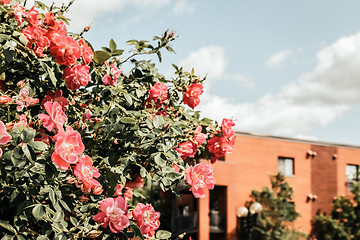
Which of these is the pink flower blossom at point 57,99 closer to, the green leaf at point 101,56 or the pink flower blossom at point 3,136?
the green leaf at point 101,56

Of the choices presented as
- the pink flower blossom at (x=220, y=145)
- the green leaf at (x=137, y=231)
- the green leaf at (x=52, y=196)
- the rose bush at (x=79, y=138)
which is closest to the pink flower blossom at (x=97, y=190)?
the rose bush at (x=79, y=138)

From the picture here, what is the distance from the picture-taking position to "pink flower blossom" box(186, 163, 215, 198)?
4.73 meters

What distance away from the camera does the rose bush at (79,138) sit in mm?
3951

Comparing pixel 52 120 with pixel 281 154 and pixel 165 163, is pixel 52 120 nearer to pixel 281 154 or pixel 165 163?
pixel 165 163

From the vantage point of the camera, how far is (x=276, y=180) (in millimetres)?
28578

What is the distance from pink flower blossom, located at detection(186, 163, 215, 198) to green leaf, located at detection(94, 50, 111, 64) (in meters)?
1.39

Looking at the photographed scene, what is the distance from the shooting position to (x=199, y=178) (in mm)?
4812

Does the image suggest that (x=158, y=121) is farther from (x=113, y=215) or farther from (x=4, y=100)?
(x=4, y=100)

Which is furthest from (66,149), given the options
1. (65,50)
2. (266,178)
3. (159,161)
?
(266,178)

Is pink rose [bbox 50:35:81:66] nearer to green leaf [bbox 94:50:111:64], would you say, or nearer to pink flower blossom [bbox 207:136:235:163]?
green leaf [bbox 94:50:111:64]

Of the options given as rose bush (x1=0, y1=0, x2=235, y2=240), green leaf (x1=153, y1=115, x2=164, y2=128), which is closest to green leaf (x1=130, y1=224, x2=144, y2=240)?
rose bush (x1=0, y1=0, x2=235, y2=240)

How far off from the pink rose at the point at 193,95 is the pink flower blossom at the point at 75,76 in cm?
127

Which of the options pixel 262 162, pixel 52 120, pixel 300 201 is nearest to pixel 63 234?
pixel 52 120

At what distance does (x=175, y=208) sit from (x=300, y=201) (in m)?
7.52
